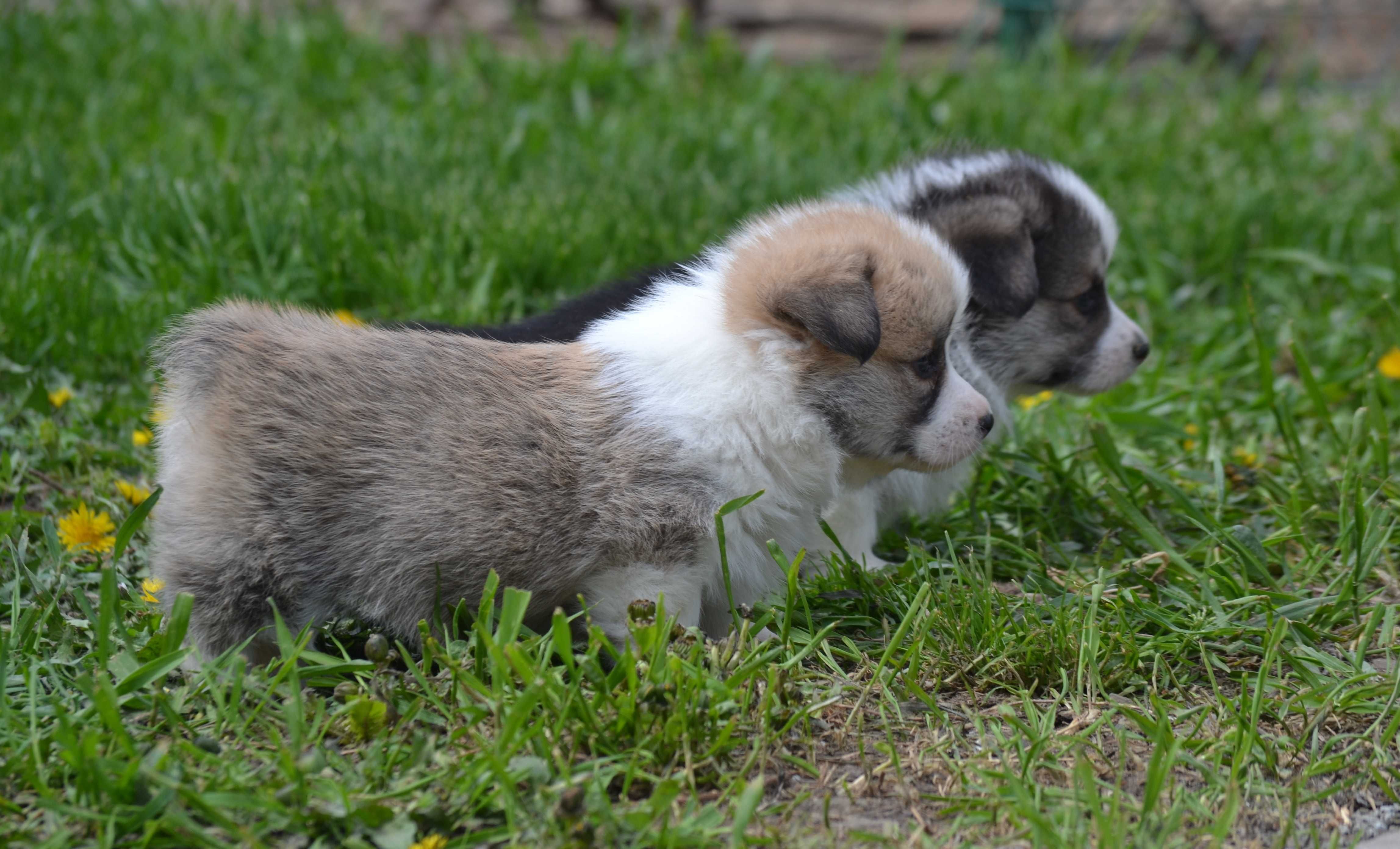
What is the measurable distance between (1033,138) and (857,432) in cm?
387

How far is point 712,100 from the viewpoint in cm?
687

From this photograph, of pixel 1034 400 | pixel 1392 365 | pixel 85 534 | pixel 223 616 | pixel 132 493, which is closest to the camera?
pixel 223 616

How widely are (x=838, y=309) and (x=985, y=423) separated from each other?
57 cm

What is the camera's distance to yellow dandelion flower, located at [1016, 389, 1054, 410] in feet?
14.7

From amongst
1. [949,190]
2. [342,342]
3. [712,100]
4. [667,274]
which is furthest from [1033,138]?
[342,342]

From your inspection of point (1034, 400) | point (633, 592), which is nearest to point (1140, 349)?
point (1034, 400)

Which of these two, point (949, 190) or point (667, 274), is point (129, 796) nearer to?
point (667, 274)

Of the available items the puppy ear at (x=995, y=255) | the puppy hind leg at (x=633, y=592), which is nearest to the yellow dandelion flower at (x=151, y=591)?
the puppy hind leg at (x=633, y=592)

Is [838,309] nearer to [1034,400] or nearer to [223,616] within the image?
[223,616]

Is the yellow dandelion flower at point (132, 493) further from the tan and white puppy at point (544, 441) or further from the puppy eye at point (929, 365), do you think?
the puppy eye at point (929, 365)

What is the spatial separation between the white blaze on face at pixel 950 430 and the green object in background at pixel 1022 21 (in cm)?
570

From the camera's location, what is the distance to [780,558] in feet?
9.57

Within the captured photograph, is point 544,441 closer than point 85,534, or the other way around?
point 544,441

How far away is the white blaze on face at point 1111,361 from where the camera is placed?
4.16 m
